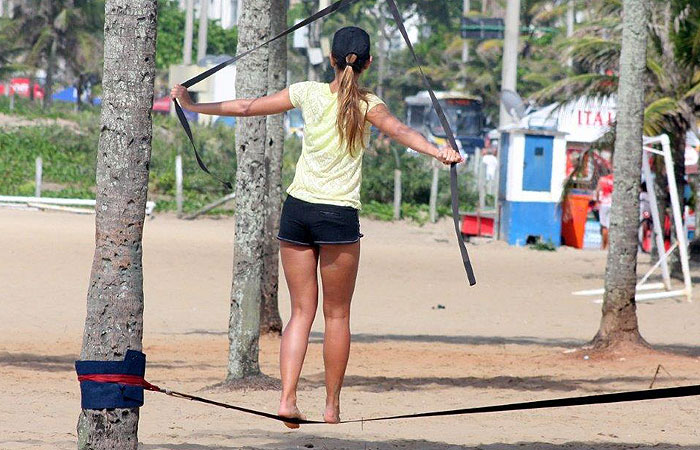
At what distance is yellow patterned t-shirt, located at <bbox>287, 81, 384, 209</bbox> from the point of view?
18.6 ft

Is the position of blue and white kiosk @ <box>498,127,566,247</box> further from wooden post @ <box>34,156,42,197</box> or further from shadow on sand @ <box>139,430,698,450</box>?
shadow on sand @ <box>139,430,698,450</box>

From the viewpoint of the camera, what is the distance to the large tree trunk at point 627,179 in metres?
12.4

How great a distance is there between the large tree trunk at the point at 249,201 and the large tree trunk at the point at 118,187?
4569 millimetres

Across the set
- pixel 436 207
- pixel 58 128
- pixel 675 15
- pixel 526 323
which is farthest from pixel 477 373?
pixel 58 128

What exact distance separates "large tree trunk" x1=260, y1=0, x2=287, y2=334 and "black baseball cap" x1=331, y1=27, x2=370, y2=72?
676 centimetres

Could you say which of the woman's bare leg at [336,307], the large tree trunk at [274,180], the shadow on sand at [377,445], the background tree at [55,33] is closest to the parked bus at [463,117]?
the background tree at [55,33]

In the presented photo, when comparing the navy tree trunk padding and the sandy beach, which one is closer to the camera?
the navy tree trunk padding

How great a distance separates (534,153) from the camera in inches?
1086

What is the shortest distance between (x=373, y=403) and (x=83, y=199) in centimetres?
2241

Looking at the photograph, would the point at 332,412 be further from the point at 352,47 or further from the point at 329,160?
the point at 352,47

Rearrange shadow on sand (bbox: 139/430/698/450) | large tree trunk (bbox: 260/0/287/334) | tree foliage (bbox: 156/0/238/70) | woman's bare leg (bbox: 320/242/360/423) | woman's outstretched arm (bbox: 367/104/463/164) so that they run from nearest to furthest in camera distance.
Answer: woman's outstretched arm (bbox: 367/104/463/164)
woman's bare leg (bbox: 320/242/360/423)
shadow on sand (bbox: 139/430/698/450)
large tree trunk (bbox: 260/0/287/334)
tree foliage (bbox: 156/0/238/70)

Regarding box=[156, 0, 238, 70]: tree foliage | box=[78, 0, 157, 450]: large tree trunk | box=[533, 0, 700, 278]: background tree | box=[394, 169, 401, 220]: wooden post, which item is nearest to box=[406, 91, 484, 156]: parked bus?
box=[394, 169, 401, 220]: wooden post

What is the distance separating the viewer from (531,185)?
2736 centimetres

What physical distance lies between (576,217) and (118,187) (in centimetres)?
2306
